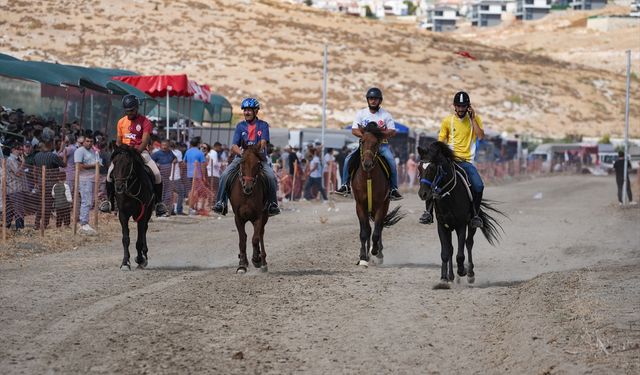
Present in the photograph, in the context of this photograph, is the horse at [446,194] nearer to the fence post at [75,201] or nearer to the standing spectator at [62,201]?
the fence post at [75,201]

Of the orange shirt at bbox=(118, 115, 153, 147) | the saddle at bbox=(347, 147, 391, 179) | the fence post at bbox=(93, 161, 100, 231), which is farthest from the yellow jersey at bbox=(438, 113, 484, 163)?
the fence post at bbox=(93, 161, 100, 231)

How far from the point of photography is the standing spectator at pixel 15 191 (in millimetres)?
19969

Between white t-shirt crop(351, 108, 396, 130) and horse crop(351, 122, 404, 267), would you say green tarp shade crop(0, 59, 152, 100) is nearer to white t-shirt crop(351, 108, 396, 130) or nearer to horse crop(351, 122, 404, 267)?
white t-shirt crop(351, 108, 396, 130)

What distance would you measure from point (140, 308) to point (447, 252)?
424 centimetres

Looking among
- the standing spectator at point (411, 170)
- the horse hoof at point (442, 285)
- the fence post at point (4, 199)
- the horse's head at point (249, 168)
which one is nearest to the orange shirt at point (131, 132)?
the horse's head at point (249, 168)

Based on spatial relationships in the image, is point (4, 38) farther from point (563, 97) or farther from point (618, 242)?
point (618, 242)

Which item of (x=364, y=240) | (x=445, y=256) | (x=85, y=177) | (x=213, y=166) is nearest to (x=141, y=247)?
(x=364, y=240)

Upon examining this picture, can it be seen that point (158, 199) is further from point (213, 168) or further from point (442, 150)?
point (213, 168)

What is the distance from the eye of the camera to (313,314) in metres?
11.7

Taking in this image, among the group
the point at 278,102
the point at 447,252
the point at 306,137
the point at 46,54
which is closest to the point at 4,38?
the point at 46,54

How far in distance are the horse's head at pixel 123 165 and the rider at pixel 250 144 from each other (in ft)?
4.28

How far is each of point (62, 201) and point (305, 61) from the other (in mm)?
77230

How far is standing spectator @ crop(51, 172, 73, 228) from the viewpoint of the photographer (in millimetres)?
21562

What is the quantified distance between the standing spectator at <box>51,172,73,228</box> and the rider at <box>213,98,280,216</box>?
21.5 ft
